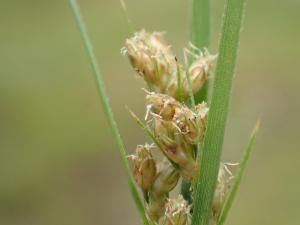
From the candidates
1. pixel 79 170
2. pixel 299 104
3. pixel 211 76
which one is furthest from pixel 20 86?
pixel 211 76

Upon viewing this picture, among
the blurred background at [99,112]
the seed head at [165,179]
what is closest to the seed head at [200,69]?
the seed head at [165,179]

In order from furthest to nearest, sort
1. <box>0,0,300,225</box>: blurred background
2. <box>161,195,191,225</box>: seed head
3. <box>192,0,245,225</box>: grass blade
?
1. <box>0,0,300,225</box>: blurred background
2. <box>161,195,191,225</box>: seed head
3. <box>192,0,245,225</box>: grass blade

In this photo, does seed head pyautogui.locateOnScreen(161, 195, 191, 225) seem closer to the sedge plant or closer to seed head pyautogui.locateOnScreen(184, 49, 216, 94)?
the sedge plant

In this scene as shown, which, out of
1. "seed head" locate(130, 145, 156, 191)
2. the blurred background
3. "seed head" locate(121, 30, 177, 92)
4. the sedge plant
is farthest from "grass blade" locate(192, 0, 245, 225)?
the blurred background

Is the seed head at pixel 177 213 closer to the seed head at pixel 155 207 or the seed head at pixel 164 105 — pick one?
the seed head at pixel 155 207

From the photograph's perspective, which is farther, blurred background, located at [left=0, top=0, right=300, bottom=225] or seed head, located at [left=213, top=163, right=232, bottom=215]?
blurred background, located at [left=0, top=0, right=300, bottom=225]

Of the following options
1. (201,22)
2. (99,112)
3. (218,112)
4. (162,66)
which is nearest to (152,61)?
(162,66)
